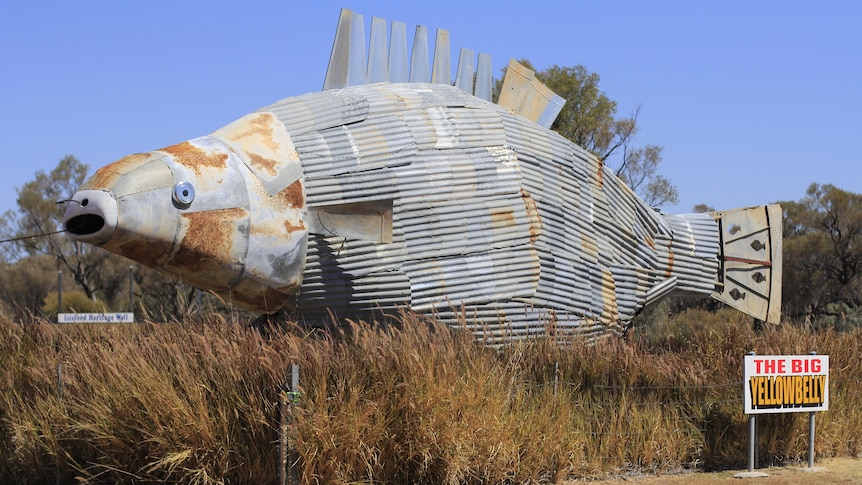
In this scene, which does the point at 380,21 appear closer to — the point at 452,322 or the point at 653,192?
the point at 452,322

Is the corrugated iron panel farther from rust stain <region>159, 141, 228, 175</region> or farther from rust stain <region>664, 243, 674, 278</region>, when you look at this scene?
rust stain <region>664, 243, 674, 278</region>

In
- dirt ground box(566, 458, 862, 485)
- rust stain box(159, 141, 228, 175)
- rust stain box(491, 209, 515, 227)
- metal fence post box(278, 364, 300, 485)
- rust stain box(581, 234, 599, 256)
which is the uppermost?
rust stain box(159, 141, 228, 175)

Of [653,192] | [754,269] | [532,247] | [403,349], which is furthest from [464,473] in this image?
[653,192]

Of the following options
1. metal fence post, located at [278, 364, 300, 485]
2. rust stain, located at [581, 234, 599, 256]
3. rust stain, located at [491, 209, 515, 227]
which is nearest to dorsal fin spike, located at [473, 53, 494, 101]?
rust stain, located at [581, 234, 599, 256]

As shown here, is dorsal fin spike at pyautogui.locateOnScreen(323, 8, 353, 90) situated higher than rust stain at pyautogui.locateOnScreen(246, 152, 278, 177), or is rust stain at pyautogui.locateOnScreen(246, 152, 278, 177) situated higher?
dorsal fin spike at pyautogui.locateOnScreen(323, 8, 353, 90)

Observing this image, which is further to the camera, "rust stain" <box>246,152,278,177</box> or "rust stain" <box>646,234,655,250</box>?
"rust stain" <box>646,234,655,250</box>

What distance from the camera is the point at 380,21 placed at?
11.2 meters

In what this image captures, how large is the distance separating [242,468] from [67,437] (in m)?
1.76

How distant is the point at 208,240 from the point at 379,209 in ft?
5.39

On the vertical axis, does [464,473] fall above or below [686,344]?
below

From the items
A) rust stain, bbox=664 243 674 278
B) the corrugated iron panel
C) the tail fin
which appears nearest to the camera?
the corrugated iron panel

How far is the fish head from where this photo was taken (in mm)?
9055

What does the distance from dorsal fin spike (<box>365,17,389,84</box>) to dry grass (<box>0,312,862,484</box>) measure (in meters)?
2.93

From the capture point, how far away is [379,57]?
11195mm
